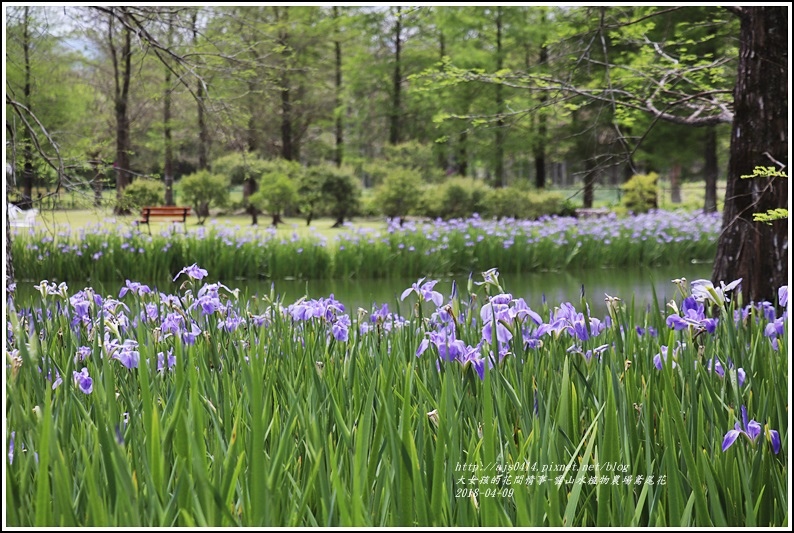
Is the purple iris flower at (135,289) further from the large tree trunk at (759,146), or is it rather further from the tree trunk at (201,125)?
the large tree trunk at (759,146)

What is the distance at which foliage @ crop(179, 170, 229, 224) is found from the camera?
6.63 meters

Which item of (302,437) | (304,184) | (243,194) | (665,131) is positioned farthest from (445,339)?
(665,131)

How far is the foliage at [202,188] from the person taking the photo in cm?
663

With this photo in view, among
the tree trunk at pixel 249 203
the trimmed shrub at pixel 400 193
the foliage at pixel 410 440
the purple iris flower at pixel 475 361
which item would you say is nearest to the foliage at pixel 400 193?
the trimmed shrub at pixel 400 193

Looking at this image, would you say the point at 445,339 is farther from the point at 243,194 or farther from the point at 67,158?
the point at 243,194

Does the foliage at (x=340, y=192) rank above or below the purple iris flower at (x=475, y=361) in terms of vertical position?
above

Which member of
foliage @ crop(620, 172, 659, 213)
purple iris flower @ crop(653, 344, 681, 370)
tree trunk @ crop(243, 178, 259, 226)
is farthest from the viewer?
foliage @ crop(620, 172, 659, 213)

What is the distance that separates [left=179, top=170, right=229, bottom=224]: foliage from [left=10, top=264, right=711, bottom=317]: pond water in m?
1.22

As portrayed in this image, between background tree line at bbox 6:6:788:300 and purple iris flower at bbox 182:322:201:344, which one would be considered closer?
purple iris flower at bbox 182:322:201:344

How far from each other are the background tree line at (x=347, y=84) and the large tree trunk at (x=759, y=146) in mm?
15

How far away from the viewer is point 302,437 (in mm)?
1608

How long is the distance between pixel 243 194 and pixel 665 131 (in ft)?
30.9

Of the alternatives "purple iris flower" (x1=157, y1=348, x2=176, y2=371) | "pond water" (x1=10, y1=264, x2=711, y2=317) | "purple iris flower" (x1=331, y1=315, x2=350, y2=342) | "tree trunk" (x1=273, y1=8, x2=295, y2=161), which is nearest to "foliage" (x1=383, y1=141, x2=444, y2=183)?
"tree trunk" (x1=273, y1=8, x2=295, y2=161)

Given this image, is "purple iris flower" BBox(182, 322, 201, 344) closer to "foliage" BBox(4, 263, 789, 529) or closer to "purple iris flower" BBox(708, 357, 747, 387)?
"foliage" BBox(4, 263, 789, 529)
